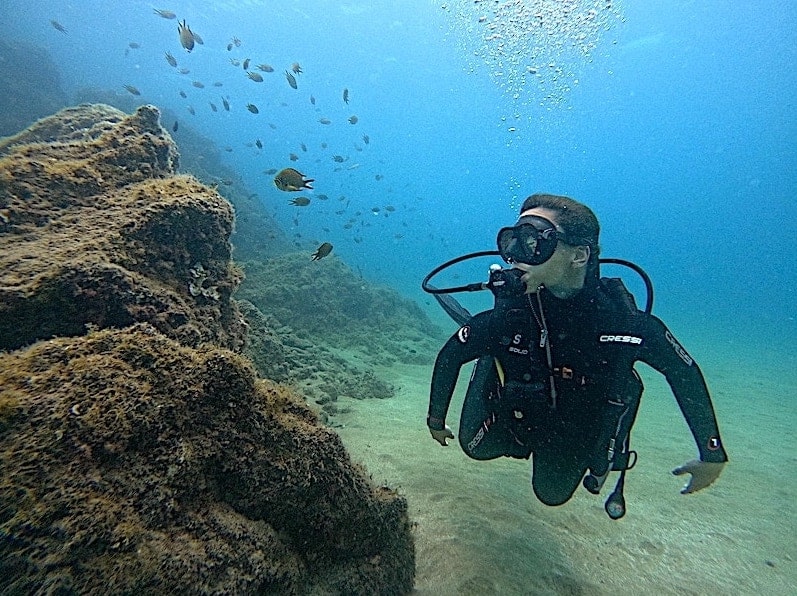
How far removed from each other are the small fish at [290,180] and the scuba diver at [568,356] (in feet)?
12.0

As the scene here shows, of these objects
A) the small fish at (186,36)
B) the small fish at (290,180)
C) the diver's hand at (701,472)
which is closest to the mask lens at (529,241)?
the diver's hand at (701,472)

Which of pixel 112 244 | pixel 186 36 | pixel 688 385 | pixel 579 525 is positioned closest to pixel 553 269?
pixel 688 385

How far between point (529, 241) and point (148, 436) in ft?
9.96

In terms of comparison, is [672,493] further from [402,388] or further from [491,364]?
[402,388]

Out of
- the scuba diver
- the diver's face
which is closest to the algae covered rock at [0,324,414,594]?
the scuba diver

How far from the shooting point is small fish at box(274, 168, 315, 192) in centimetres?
633

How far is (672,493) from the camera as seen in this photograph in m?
Answer: 5.63

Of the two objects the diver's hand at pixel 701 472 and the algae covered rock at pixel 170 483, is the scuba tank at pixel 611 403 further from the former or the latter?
the algae covered rock at pixel 170 483

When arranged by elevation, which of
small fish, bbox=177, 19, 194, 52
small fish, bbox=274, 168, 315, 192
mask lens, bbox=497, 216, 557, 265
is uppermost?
small fish, bbox=177, 19, 194, 52

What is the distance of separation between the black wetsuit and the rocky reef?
156 cm

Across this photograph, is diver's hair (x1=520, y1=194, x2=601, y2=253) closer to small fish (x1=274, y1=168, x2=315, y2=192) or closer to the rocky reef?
the rocky reef

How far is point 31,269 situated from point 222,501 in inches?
79.7

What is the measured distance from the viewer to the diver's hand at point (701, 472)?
10.7 feet

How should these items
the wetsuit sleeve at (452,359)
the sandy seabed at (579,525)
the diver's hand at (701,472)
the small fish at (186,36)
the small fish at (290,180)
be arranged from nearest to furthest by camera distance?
1. the sandy seabed at (579,525)
2. the diver's hand at (701,472)
3. the wetsuit sleeve at (452,359)
4. the small fish at (290,180)
5. the small fish at (186,36)
